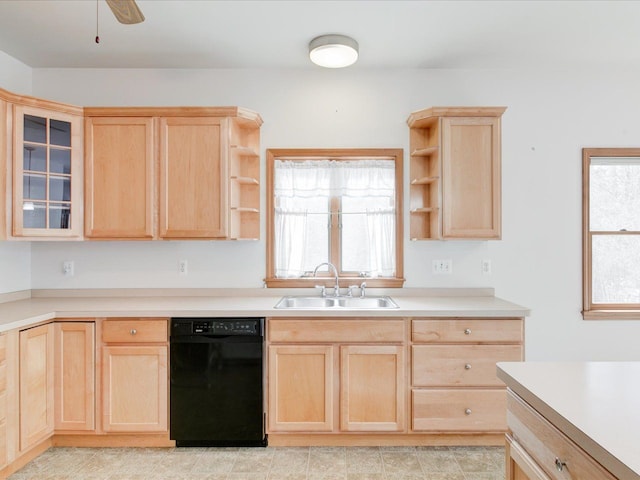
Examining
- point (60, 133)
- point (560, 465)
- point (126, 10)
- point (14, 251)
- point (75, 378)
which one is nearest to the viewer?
point (560, 465)

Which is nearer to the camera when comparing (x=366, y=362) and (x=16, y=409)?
(x=16, y=409)

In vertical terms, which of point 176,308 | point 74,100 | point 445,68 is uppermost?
point 445,68

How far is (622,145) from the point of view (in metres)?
3.05

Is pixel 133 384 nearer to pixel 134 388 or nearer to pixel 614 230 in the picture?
pixel 134 388

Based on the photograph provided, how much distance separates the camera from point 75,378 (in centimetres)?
247

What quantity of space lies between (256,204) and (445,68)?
1812mm

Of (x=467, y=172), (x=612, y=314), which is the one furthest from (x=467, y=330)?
(x=612, y=314)

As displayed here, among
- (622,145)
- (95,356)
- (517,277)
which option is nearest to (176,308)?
(95,356)

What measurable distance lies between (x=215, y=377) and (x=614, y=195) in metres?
3.27

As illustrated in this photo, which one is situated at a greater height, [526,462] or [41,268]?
[41,268]

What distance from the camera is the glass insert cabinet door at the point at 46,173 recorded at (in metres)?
2.53

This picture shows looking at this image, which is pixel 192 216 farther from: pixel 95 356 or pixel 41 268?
pixel 41 268

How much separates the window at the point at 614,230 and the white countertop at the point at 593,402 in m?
2.09

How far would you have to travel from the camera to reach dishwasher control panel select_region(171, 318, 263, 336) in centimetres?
247
